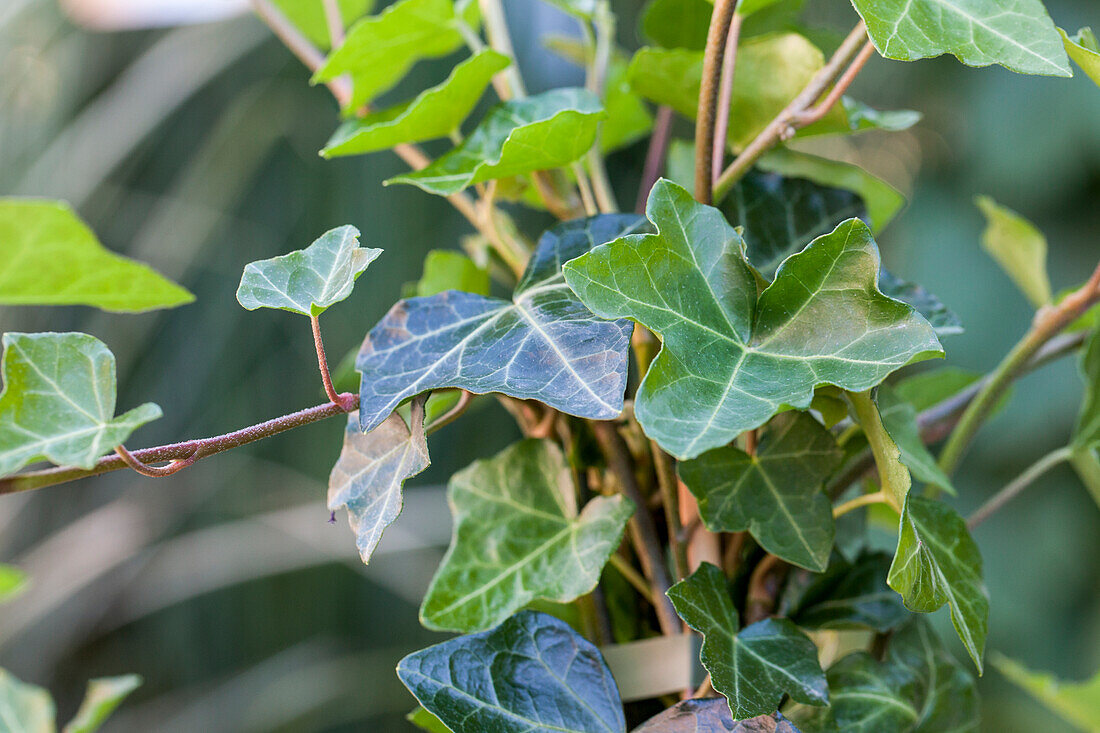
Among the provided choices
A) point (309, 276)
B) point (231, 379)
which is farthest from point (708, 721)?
point (231, 379)

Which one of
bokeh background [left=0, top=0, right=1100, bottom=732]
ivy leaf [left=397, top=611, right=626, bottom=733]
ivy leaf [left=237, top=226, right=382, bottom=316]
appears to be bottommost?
bokeh background [left=0, top=0, right=1100, bottom=732]

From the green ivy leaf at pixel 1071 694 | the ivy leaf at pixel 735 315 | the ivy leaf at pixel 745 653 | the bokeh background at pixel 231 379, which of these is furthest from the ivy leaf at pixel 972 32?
the bokeh background at pixel 231 379

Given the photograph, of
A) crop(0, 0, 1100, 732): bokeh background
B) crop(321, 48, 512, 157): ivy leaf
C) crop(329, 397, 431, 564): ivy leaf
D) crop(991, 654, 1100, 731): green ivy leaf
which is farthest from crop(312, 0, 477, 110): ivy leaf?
crop(0, 0, 1100, 732): bokeh background

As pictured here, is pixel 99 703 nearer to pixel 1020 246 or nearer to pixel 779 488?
pixel 779 488

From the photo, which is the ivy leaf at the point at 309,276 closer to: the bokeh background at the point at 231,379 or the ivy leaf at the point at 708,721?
the ivy leaf at the point at 708,721

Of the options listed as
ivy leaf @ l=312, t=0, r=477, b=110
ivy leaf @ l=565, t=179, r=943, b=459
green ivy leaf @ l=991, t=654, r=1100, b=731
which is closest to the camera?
ivy leaf @ l=565, t=179, r=943, b=459

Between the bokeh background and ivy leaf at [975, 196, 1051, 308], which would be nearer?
ivy leaf at [975, 196, 1051, 308]

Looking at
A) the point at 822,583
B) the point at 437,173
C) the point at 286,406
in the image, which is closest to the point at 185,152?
the point at 286,406

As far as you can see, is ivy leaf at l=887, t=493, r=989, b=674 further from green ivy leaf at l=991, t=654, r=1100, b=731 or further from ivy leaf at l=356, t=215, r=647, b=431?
green ivy leaf at l=991, t=654, r=1100, b=731
